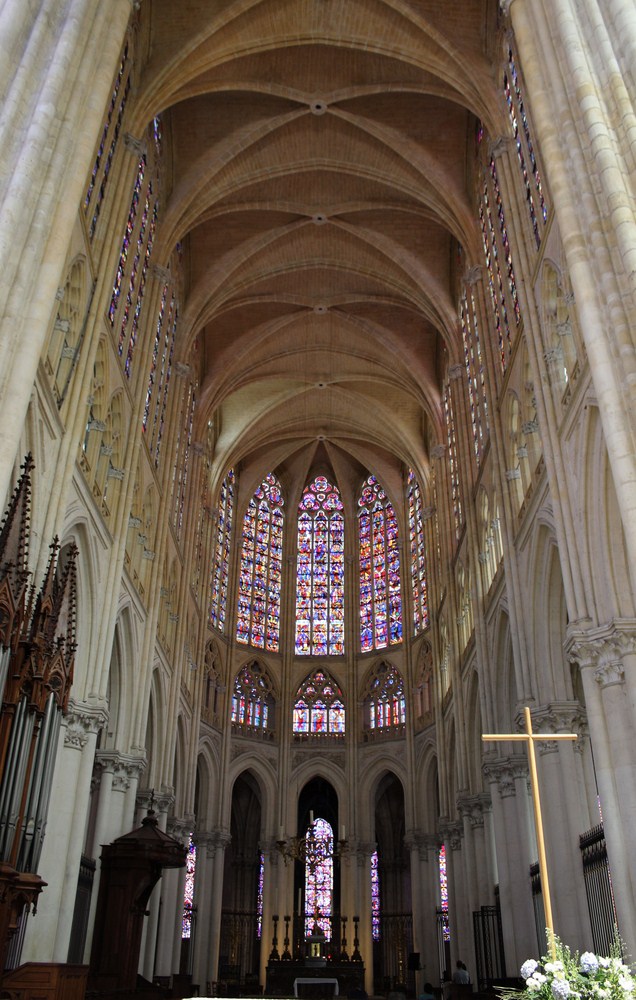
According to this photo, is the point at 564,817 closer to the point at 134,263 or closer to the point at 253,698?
the point at 134,263

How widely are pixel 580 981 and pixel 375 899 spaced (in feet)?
100

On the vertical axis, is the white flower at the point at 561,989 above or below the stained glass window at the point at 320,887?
below

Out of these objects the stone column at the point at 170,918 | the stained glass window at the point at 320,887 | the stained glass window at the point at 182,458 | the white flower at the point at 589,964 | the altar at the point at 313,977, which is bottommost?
the white flower at the point at 589,964

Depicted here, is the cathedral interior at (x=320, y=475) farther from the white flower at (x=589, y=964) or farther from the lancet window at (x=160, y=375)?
the white flower at (x=589, y=964)

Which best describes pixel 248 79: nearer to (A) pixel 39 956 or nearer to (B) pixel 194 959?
(A) pixel 39 956

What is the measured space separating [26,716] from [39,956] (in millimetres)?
5675

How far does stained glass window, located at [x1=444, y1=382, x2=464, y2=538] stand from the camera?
26837mm

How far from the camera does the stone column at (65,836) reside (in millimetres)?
13898

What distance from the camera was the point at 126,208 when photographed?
18453 mm

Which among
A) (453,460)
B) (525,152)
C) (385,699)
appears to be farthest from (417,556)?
(525,152)

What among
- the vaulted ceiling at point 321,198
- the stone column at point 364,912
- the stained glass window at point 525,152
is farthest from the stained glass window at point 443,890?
the stained glass window at point 525,152

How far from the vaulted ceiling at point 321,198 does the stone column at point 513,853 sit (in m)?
12.2

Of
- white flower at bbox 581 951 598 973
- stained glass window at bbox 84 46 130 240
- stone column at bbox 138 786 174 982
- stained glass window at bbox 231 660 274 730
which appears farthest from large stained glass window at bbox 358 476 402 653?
white flower at bbox 581 951 598 973

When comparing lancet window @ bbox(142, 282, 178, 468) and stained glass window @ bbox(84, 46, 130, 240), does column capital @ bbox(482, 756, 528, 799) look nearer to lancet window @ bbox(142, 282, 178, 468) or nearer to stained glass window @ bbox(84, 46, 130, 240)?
lancet window @ bbox(142, 282, 178, 468)
